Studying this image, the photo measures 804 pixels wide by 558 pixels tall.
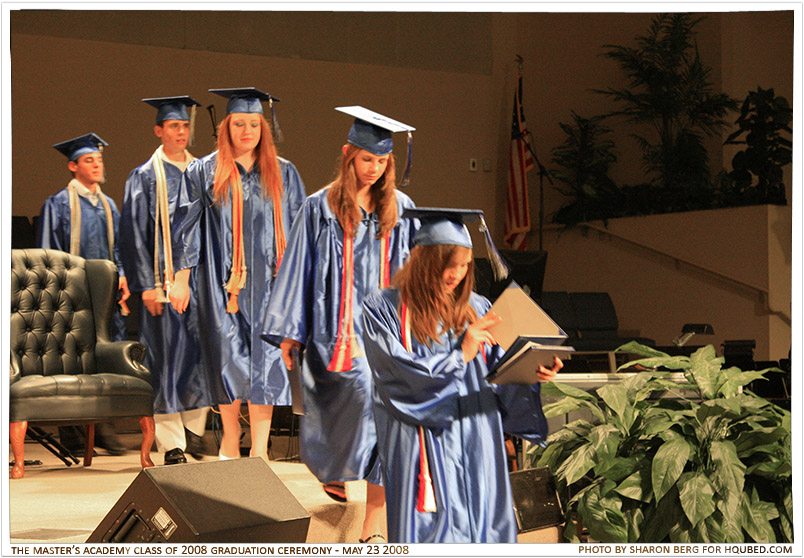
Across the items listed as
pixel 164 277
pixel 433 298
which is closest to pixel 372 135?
pixel 433 298

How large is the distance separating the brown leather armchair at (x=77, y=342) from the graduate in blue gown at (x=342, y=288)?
134cm

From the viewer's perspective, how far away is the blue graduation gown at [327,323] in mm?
3453

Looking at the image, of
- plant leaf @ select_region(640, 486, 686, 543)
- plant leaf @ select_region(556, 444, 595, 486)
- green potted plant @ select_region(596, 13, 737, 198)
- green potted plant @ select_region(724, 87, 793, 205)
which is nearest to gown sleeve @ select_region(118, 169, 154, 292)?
plant leaf @ select_region(556, 444, 595, 486)

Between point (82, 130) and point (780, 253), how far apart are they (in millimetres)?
6786

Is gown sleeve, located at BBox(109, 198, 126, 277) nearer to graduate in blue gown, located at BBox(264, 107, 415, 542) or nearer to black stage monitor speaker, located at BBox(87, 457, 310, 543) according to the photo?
graduate in blue gown, located at BBox(264, 107, 415, 542)

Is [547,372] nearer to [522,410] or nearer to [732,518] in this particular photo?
[522,410]

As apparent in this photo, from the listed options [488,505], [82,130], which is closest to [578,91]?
[82,130]

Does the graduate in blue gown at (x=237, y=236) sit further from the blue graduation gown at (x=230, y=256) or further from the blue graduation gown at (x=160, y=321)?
the blue graduation gown at (x=160, y=321)

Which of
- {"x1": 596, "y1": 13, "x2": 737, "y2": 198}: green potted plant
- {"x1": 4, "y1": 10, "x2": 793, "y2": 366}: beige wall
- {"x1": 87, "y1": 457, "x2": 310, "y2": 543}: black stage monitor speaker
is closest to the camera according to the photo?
{"x1": 87, "y1": 457, "x2": 310, "y2": 543}: black stage monitor speaker

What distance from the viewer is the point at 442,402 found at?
267 cm

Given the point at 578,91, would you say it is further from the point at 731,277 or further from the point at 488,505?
the point at 488,505

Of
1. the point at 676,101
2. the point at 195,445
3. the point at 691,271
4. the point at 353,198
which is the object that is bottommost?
the point at 195,445

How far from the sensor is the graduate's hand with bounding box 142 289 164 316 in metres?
5.13

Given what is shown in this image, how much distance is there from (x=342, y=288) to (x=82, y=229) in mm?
2693
